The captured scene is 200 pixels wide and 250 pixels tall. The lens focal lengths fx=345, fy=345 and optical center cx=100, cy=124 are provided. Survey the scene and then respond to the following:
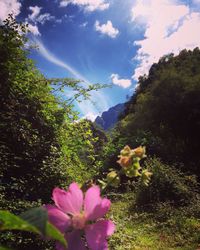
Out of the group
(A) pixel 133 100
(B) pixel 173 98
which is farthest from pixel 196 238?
(A) pixel 133 100

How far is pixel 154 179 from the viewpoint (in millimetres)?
8672

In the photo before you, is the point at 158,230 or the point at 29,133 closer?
the point at 29,133

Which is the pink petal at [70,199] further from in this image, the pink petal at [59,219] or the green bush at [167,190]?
the green bush at [167,190]

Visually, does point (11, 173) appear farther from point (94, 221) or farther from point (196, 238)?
point (94, 221)

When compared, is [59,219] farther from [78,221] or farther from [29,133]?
[29,133]

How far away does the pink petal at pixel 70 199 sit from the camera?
40 cm

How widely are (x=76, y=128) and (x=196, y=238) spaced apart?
272 cm

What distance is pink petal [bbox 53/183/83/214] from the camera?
401mm

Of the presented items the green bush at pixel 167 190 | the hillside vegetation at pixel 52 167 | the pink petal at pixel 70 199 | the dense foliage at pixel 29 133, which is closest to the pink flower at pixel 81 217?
the pink petal at pixel 70 199

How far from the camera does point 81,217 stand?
39 cm

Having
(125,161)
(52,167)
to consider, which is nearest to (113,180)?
(125,161)

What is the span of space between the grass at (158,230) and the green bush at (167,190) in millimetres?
459

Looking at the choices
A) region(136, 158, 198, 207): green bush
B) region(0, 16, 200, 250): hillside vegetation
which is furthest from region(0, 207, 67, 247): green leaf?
region(136, 158, 198, 207): green bush

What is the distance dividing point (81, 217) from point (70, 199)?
0.10 ft
